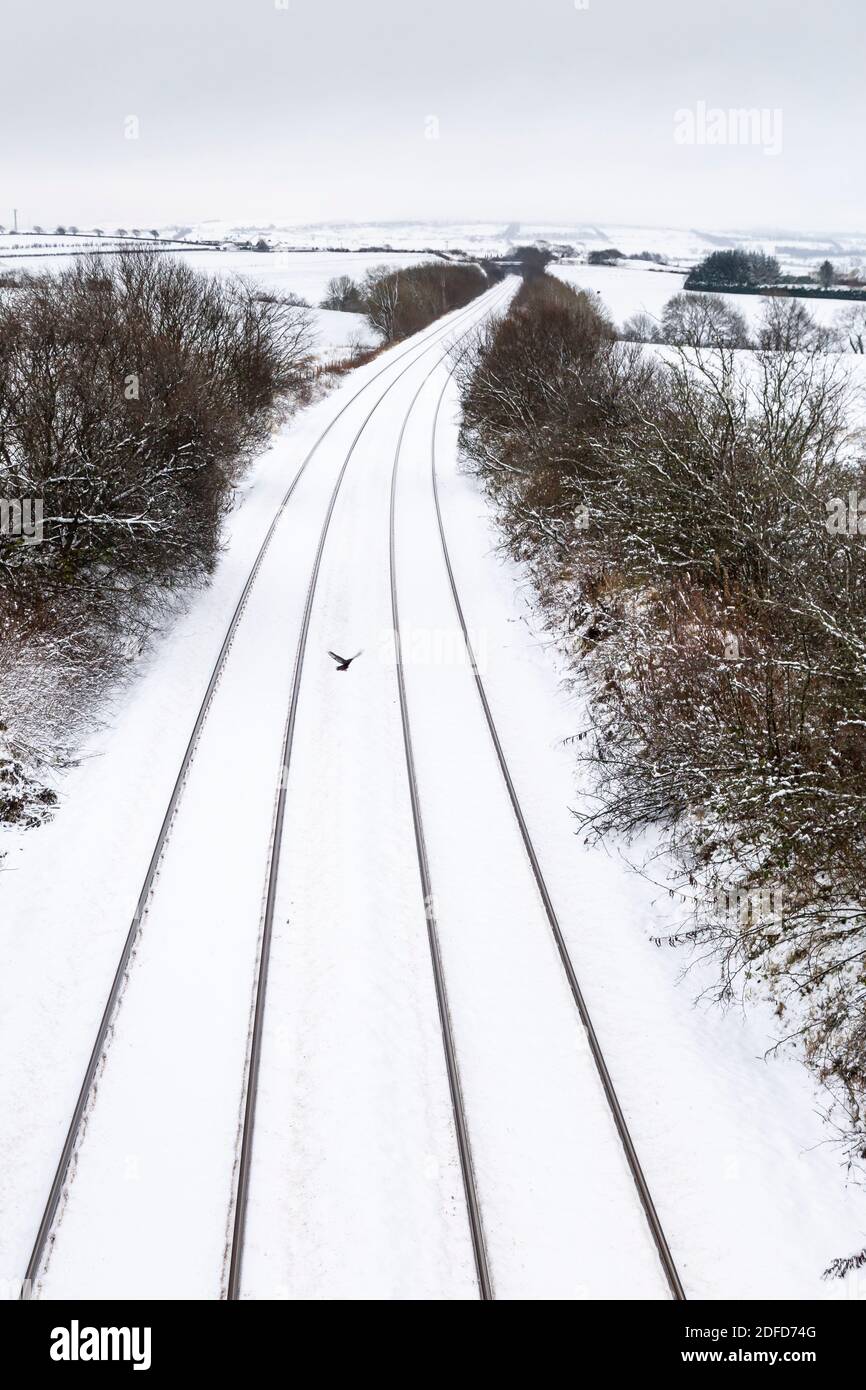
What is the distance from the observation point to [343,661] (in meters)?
14.9

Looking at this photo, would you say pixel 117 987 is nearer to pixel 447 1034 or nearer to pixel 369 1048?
pixel 369 1048

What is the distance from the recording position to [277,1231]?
616 centimetres

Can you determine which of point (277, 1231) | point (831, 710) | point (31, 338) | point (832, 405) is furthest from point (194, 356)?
point (277, 1231)

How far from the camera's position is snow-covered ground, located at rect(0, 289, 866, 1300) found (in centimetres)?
606

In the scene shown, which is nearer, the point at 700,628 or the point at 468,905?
the point at 468,905

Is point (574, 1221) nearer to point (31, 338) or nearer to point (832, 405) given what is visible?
point (832, 405)

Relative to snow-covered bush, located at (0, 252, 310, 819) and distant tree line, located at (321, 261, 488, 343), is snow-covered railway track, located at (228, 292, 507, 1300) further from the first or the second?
distant tree line, located at (321, 261, 488, 343)

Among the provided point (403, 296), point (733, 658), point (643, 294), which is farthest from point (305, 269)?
point (733, 658)

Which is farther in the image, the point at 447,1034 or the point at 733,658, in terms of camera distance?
the point at 733,658

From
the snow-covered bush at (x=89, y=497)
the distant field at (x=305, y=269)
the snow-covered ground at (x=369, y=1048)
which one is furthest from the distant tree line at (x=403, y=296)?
the snow-covered ground at (x=369, y=1048)

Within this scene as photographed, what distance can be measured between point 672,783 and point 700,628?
215 cm

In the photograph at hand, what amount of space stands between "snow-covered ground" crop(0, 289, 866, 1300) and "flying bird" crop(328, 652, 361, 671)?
4.67 ft

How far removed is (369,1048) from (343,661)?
830 cm

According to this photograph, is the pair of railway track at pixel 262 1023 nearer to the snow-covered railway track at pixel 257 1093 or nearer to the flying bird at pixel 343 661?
the snow-covered railway track at pixel 257 1093
